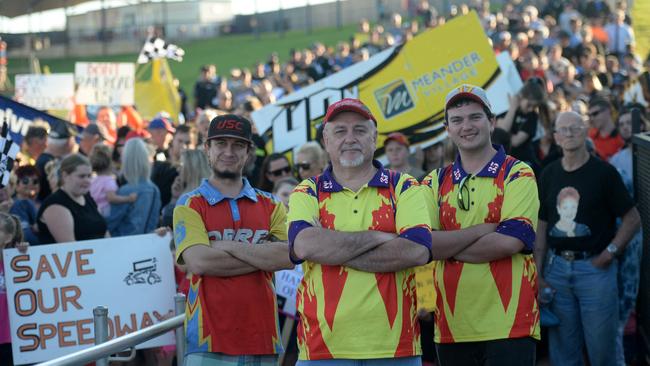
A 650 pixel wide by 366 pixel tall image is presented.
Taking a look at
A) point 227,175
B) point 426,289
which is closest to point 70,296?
point 227,175

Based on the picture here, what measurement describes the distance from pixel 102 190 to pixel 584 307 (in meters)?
4.97

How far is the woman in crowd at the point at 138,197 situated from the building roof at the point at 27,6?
90.7 ft

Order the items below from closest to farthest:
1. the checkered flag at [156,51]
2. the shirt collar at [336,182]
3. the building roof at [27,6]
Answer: the shirt collar at [336,182]
the checkered flag at [156,51]
the building roof at [27,6]

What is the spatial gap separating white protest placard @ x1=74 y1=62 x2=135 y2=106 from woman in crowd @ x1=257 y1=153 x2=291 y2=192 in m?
9.71

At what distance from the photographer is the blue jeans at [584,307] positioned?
8.19 meters

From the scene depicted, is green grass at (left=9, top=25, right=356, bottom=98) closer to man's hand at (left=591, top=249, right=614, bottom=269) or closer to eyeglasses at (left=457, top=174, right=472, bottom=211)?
man's hand at (left=591, top=249, right=614, bottom=269)

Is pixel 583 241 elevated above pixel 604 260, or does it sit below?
above

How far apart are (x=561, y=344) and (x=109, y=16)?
49971mm

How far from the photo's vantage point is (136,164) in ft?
35.4

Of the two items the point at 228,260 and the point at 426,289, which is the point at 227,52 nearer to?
the point at 426,289

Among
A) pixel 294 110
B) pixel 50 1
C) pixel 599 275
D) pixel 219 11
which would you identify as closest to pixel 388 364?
pixel 599 275

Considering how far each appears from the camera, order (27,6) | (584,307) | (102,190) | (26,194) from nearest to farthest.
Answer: (584,307) → (26,194) → (102,190) → (27,6)

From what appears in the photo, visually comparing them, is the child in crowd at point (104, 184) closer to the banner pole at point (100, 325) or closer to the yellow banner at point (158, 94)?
the banner pole at point (100, 325)

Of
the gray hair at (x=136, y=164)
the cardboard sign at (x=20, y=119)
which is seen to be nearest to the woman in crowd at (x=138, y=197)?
the gray hair at (x=136, y=164)
